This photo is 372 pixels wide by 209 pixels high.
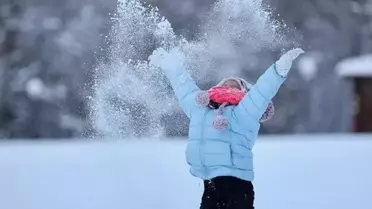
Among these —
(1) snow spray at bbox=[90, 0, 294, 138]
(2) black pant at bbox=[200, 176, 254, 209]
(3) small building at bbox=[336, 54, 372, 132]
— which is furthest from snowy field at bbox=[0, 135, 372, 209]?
(3) small building at bbox=[336, 54, 372, 132]

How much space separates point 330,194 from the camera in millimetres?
1917

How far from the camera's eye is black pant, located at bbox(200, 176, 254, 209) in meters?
1.62

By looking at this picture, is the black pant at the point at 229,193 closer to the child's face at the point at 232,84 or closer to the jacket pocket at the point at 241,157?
the jacket pocket at the point at 241,157

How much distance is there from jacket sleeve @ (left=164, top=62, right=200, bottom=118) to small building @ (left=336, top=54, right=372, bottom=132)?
51.3 inches

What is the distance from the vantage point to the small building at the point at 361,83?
285 centimetres

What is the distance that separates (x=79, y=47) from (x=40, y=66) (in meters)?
0.58

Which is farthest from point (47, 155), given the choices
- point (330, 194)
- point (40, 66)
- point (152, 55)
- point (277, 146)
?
point (40, 66)

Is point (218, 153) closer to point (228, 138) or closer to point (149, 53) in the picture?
point (228, 138)

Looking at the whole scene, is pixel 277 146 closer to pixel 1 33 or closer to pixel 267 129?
pixel 267 129

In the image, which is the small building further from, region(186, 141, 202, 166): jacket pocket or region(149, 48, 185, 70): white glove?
region(186, 141, 202, 166): jacket pocket

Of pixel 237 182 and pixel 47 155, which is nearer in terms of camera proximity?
pixel 237 182

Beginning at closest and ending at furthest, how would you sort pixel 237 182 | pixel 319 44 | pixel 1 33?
pixel 237 182 → pixel 319 44 → pixel 1 33

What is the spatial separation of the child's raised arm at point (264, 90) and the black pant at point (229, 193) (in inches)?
5.4

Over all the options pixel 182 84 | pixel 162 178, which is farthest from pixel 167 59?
pixel 162 178
